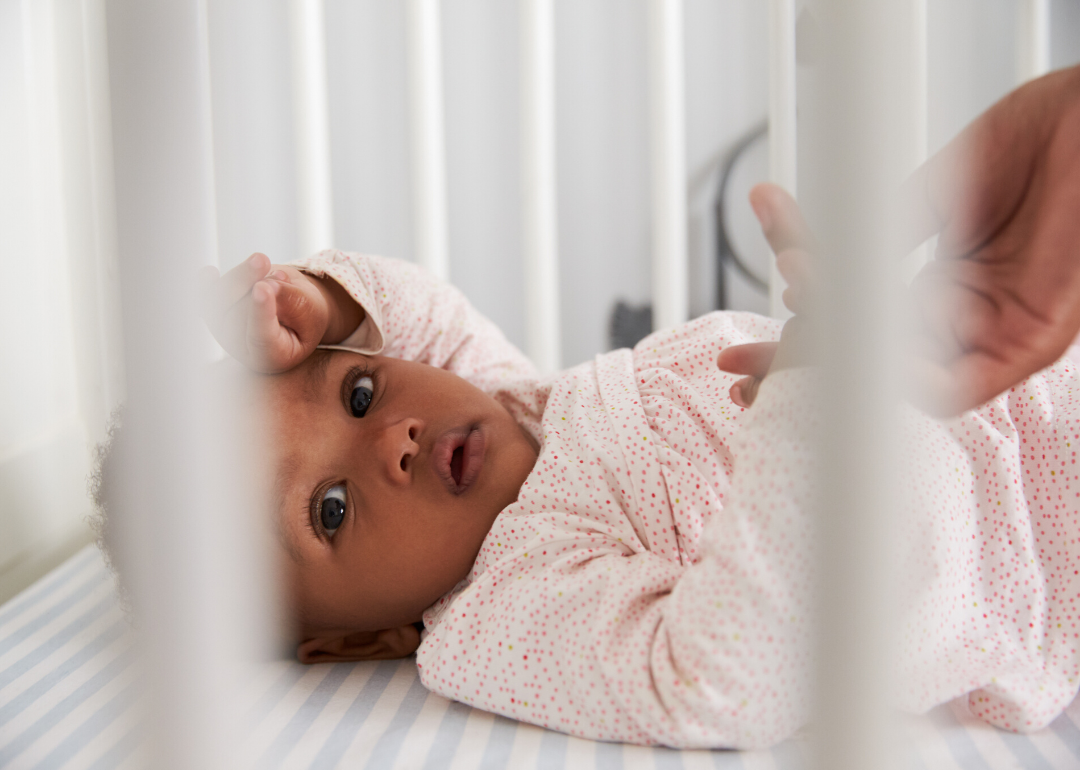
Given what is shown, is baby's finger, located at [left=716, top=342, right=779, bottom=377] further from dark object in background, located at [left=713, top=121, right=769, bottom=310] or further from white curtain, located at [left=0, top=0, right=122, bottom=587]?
dark object in background, located at [left=713, top=121, right=769, bottom=310]

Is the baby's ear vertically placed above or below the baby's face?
below

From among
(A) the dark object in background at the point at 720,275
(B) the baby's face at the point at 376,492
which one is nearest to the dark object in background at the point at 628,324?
(A) the dark object in background at the point at 720,275

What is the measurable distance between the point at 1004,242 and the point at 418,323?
611 mm

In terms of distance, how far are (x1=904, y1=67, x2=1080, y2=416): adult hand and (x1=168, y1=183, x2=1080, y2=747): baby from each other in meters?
0.09

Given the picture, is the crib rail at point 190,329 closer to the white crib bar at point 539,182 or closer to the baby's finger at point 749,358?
the baby's finger at point 749,358

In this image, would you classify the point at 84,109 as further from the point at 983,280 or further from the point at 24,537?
the point at 983,280

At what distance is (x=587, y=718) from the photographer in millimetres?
553

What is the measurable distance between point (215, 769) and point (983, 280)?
46cm

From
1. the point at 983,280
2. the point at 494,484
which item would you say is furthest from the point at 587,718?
the point at 983,280

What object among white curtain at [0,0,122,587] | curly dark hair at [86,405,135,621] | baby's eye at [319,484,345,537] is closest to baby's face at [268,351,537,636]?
baby's eye at [319,484,345,537]

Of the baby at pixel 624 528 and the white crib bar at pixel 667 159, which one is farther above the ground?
the white crib bar at pixel 667 159

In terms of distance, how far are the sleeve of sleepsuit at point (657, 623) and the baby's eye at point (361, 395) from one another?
164 millimetres

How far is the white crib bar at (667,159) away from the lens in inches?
38.8

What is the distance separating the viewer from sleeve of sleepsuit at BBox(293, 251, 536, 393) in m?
0.88
